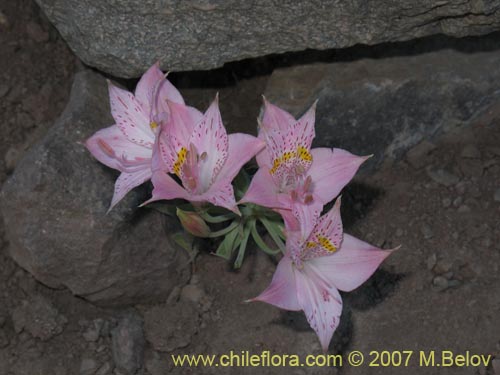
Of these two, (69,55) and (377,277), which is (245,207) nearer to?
(377,277)

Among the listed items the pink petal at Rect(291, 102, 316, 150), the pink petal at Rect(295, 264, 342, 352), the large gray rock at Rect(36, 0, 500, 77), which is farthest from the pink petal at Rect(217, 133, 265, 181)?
the large gray rock at Rect(36, 0, 500, 77)

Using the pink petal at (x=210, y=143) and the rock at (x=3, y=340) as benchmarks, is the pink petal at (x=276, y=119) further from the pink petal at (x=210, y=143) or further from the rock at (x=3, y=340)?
the rock at (x=3, y=340)

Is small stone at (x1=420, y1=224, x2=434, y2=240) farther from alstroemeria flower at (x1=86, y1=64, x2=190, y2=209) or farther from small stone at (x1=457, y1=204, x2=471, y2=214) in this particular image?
alstroemeria flower at (x1=86, y1=64, x2=190, y2=209)

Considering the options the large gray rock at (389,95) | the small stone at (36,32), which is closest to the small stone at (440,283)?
the large gray rock at (389,95)

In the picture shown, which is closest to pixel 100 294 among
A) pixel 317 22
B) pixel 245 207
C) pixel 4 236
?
pixel 4 236

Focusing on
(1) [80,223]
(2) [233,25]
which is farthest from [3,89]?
(2) [233,25]

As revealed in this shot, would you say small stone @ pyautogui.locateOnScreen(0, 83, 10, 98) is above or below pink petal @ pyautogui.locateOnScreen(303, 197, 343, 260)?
above
